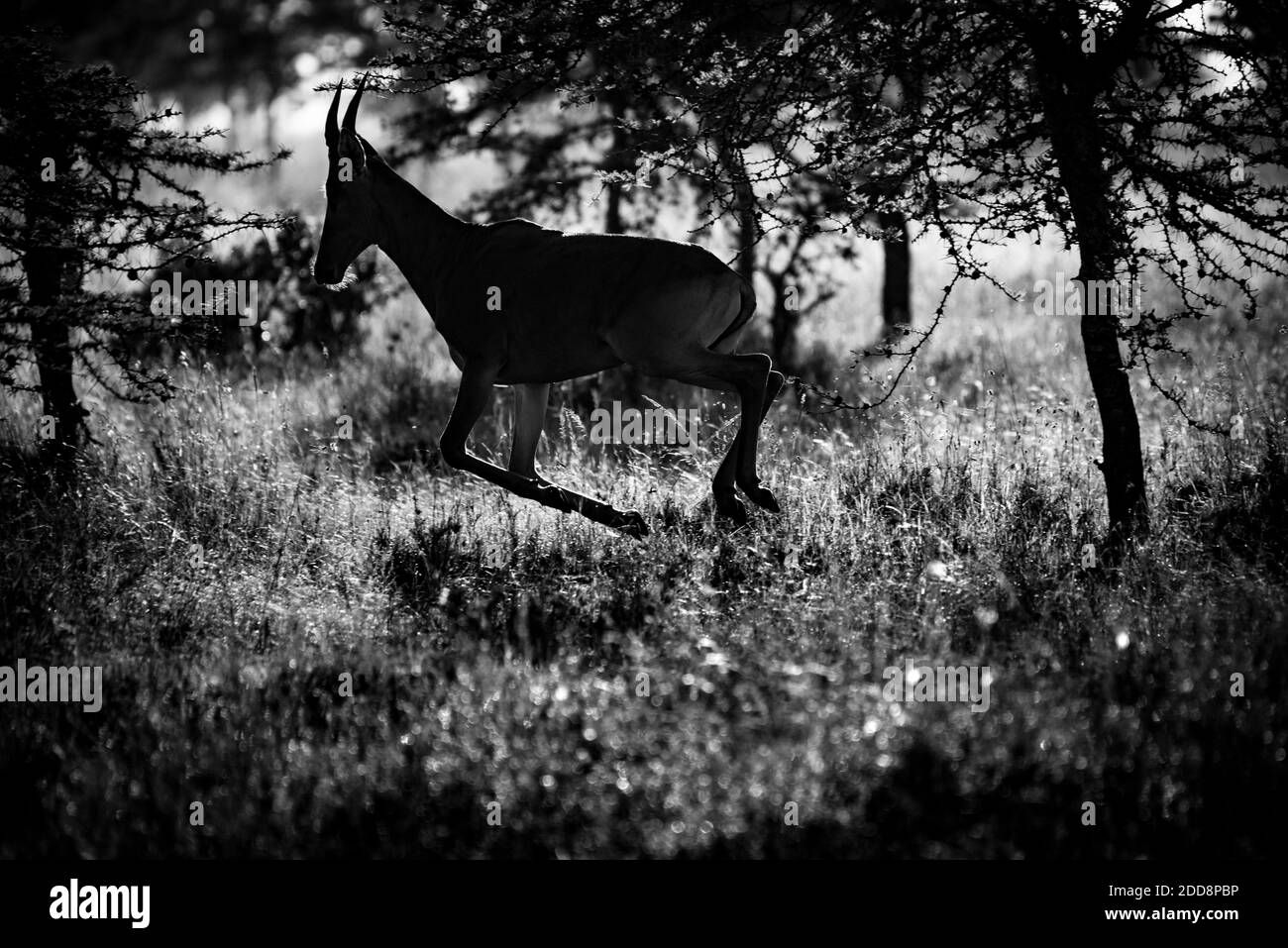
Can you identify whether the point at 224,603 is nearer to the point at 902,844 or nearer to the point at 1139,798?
the point at 902,844

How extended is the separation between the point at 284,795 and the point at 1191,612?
13.5ft

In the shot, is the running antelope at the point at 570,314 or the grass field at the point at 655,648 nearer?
the grass field at the point at 655,648

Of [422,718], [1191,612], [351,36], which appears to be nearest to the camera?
[422,718]

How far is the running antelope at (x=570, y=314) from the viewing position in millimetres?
7969

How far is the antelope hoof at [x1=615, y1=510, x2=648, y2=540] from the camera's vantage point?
8.02 m

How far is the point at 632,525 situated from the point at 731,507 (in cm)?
58
